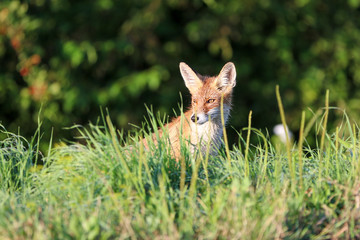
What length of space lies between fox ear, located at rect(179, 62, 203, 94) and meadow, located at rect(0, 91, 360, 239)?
196cm

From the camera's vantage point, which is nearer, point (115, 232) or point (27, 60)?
point (115, 232)

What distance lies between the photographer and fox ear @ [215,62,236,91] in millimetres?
5832

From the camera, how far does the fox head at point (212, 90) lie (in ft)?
18.4

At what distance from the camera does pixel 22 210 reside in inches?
135

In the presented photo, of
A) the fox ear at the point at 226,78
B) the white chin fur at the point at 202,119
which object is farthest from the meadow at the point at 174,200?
the fox ear at the point at 226,78

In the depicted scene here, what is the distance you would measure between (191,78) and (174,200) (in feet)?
8.89

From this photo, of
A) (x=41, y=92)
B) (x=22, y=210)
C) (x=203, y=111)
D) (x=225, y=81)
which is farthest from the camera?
(x=41, y=92)

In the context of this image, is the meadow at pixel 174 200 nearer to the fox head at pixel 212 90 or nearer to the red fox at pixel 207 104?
the red fox at pixel 207 104

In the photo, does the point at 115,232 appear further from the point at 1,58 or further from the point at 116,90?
the point at 1,58

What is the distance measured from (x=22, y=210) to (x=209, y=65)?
7950mm

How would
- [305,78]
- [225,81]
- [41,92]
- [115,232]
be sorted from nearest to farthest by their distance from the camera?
[115,232]
[225,81]
[41,92]
[305,78]

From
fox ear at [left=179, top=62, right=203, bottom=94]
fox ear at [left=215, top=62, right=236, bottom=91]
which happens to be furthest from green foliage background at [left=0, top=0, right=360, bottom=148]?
fox ear at [left=215, top=62, right=236, bottom=91]

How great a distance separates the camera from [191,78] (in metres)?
5.99

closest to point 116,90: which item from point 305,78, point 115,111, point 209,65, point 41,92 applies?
point 115,111
